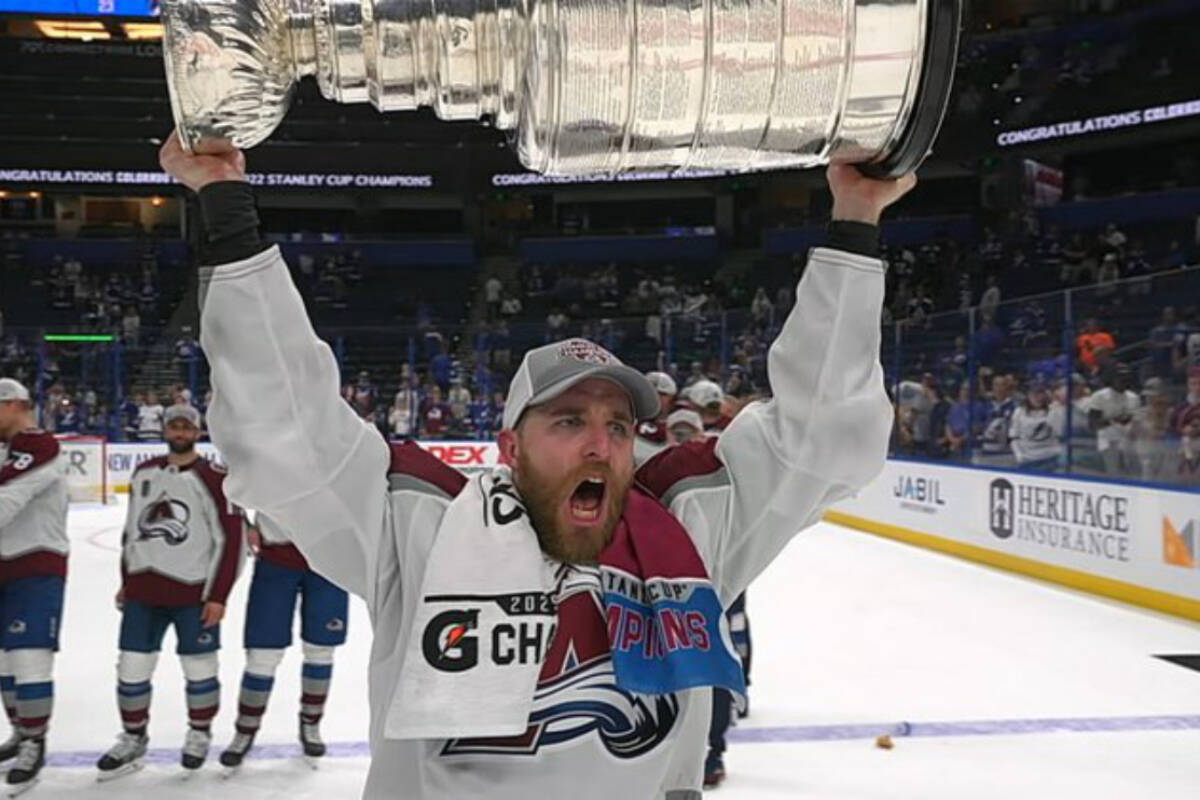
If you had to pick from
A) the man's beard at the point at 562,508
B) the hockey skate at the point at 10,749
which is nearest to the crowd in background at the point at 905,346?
the hockey skate at the point at 10,749

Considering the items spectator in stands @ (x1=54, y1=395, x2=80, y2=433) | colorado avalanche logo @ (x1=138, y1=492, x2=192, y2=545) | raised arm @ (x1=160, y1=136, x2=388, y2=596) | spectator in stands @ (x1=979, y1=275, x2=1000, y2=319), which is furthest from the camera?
spectator in stands @ (x1=979, y1=275, x2=1000, y2=319)

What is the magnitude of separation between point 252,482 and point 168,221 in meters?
27.6

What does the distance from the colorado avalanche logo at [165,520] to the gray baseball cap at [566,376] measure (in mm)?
3365

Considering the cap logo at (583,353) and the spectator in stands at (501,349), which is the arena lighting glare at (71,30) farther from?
the cap logo at (583,353)

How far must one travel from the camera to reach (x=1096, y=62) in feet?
65.3

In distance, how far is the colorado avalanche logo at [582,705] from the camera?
1.40 metres

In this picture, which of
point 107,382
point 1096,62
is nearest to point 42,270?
point 107,382

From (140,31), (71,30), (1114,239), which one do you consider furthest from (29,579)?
(71,30)

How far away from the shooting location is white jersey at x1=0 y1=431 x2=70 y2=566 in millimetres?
4379

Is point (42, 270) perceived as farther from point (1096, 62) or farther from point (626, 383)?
point (626, 383)

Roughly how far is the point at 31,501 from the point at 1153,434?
673cm

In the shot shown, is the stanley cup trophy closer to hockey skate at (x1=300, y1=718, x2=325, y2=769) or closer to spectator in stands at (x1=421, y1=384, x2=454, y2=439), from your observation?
hockey skate at (x1=300, y1=718, x2=325, y2=769)

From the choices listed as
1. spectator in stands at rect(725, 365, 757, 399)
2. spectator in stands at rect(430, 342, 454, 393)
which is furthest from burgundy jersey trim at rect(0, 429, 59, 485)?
spectator in stands at rect(430, 342, 454, 393)

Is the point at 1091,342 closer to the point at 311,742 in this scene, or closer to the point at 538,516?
the point at 311,742
